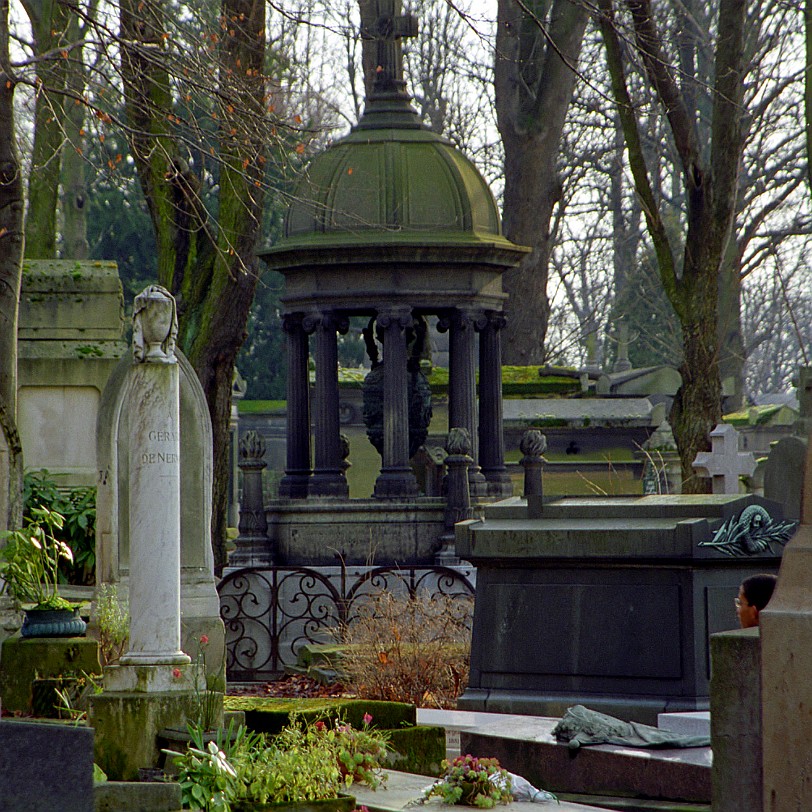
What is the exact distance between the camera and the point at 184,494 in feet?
38.8

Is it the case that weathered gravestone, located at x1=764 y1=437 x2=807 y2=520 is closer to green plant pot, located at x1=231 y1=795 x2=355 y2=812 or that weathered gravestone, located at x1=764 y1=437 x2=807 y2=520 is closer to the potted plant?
the potted plant

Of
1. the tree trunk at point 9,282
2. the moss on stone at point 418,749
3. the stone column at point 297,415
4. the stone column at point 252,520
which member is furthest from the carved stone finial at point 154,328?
the stone column at point 297,415

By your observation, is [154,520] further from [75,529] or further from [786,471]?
[786,471]

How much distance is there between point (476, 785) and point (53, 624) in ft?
15.4

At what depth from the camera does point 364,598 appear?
14531mm

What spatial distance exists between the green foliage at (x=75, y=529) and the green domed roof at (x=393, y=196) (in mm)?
3255

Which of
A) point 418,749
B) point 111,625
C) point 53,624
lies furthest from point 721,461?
point 418,749

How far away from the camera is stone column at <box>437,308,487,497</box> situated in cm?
1619

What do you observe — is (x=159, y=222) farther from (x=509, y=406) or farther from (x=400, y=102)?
(x=509, y=406)

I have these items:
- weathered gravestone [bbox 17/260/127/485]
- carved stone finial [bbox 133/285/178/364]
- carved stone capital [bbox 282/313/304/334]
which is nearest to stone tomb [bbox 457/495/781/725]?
carved stone finial [bbox 133/285/178/364]

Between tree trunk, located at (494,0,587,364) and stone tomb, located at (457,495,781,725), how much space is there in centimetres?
1610

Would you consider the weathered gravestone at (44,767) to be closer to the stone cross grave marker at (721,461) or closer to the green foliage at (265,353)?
the stone cross grave marker at (721,461)

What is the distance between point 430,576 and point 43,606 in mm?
4556

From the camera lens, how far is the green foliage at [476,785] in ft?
23.2
